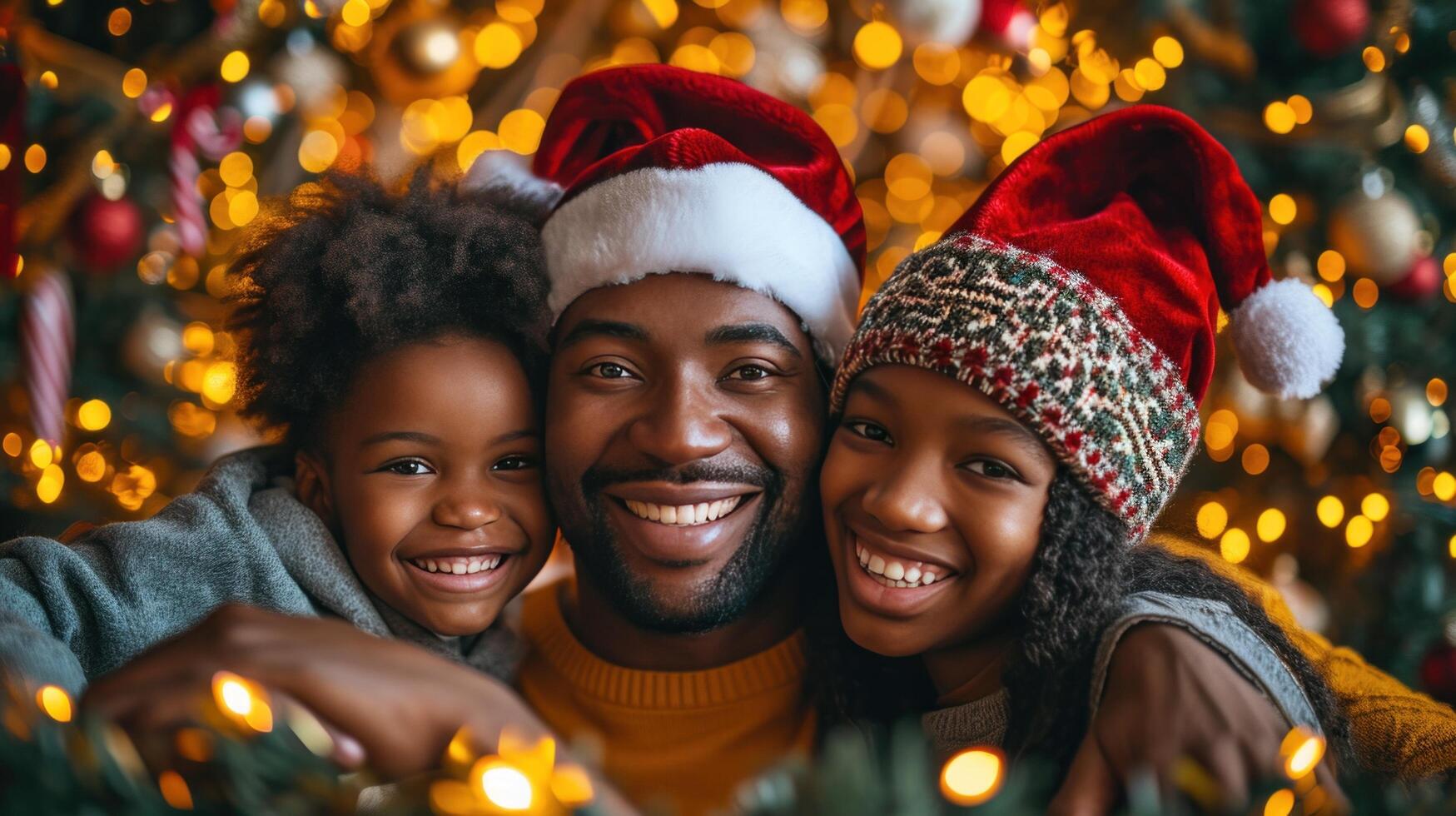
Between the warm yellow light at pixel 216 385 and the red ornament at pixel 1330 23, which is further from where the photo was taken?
the warm yellow light at pixel 216 385

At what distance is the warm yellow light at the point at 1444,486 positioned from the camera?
244 centimetres

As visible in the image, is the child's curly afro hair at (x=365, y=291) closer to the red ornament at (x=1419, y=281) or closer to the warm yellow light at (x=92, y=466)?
the warm yellow light at (x=92, y=466)

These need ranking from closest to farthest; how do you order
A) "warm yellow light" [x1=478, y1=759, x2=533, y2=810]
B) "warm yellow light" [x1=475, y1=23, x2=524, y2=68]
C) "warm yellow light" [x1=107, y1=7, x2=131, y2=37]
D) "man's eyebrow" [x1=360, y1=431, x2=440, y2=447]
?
1. "warm yellow light" [x1=478, y1=759, x2=533, y2=810]
2. "man's eyebrow" [x1=360, y1=431, x2=440, y2=447]
3. "warm yellow light" [x1=107, y1=7, x2=131, y2=37]
4. "warm yellow light" [x1=475, y1=23, x2=524, y2=68]

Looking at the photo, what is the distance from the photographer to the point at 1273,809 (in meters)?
0.74

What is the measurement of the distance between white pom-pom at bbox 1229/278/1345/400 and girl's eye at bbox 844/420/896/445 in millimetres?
448

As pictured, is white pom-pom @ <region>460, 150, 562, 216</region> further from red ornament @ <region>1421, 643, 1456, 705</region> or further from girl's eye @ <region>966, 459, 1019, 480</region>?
red ornament @ <region>1421, 643, 1456, 705</region>

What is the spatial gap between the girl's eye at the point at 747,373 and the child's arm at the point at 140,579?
22.7 inches

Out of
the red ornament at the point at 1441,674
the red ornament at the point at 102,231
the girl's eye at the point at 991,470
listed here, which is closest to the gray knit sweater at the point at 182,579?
the girl's eye at the point at 991,470

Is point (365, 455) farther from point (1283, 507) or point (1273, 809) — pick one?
point (1283, 507)

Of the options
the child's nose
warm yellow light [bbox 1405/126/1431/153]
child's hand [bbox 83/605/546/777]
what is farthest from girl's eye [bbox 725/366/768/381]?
warm yellow light [bbox 1405/126/1431/153]

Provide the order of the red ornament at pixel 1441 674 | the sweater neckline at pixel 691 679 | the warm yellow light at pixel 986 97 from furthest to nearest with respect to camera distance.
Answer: the warm yellow light at pixel 986 97
the red ornament at pixel 1441 674
the sweater neckline at pixel 691 679

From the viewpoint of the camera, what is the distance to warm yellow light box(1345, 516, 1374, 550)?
244 cm

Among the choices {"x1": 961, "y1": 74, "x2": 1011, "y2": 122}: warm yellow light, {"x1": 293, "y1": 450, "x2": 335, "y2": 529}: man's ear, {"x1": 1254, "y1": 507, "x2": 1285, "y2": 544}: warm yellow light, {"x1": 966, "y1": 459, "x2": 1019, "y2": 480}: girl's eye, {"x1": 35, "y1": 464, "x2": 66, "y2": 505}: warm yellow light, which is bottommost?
{"x1": 35, "y1": 464, "x2": 66, "y2": 505}: warm yellow light

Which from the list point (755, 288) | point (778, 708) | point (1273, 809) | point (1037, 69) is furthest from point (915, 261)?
point (1037, 69)
